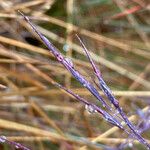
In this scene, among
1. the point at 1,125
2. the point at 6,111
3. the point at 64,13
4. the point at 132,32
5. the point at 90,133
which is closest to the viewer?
the point at 1,125

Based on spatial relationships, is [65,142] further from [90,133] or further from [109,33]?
[109,33]

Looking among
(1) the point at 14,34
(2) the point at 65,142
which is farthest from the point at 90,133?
(1) the point at 14,34

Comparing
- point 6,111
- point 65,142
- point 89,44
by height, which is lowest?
point 65,142

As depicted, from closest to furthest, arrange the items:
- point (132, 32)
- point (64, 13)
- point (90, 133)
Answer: point (90, 133) < point (64, 13) < point (132, 32)

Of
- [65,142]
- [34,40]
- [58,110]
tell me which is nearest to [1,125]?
[65,142]

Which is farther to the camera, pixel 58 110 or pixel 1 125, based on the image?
pixel 58 110

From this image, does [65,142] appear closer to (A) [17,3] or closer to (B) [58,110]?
(B) [58,110]

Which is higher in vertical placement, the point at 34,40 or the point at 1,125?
the point at 34,40
